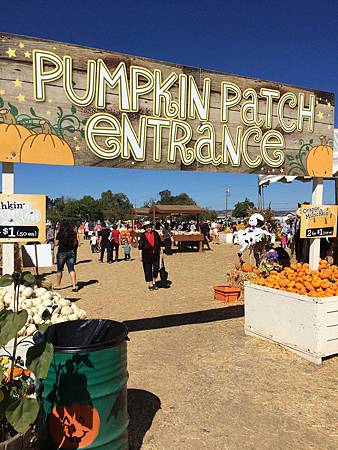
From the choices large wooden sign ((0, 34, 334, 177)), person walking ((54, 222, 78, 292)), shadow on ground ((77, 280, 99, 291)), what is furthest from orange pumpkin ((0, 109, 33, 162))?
shadow on ground ((77, 280, 99, 291))

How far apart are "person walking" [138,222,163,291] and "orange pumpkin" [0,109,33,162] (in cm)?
616

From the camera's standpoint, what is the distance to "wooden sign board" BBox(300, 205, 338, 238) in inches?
217

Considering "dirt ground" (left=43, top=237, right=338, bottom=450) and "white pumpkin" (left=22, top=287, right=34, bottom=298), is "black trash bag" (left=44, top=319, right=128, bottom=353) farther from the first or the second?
"white pumpkin" (left=22, top=287, right=34, bottom=298)

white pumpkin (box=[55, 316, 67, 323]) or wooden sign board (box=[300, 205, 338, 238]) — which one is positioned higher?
wooden sign board (box=[300, 205, 338, 238])

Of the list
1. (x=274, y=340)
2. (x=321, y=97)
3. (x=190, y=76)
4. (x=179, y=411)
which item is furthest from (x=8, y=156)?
(x=321, y=97)

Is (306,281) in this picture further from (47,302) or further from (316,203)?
(47,302)

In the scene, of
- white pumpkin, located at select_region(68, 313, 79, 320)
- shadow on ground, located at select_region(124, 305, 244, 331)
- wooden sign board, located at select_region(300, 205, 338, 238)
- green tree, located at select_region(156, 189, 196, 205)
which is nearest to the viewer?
white pumpkin, located at select_region(68, 313, 79, 320)

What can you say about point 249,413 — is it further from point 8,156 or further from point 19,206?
point 8,156

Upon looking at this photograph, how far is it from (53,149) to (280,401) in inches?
131

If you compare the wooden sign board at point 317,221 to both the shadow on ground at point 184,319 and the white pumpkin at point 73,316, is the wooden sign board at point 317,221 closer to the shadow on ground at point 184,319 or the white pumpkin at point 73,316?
the shadow on ground at point 184,319

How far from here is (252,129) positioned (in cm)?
521

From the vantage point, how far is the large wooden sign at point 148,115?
3879 mm

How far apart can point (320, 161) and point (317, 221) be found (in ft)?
2.93

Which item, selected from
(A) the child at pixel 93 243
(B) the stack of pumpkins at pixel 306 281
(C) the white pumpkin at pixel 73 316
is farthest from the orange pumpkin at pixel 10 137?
(A) the child at pixel 93 243
